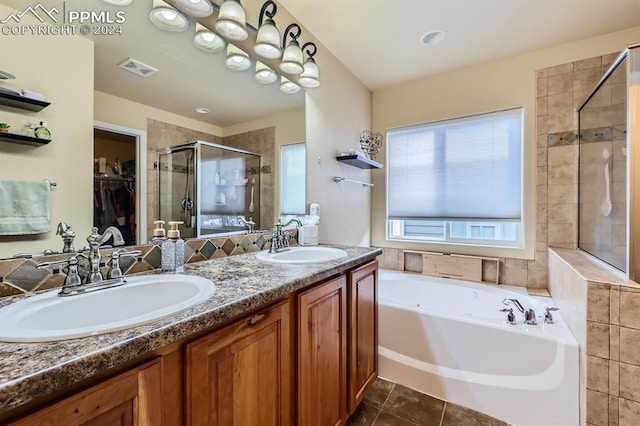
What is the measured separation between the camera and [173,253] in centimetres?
112

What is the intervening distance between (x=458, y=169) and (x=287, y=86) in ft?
6.05

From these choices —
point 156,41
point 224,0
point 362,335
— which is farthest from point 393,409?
point 224,0

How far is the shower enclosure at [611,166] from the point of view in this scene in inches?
54.6

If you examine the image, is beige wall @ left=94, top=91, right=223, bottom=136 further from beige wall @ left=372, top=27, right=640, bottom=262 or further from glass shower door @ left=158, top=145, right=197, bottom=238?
beige wall @ left=372, top=27, right=640, bottom=262

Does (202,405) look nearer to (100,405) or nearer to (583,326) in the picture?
(100,405)

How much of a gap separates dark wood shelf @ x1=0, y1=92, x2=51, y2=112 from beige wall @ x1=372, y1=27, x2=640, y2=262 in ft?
9.08

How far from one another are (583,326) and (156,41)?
8.10 ft

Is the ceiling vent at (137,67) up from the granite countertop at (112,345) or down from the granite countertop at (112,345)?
up

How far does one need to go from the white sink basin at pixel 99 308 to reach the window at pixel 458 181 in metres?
2.48

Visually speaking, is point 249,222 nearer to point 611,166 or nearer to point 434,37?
point 434,37

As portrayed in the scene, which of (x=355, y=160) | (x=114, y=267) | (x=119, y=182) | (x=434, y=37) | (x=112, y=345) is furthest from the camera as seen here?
(x=355, y=160)

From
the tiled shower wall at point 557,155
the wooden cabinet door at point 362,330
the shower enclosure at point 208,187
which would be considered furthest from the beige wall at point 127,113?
the tiled shower wall at point 557,155

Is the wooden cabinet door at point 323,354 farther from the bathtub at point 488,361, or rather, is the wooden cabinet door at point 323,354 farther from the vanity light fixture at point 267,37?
the vanity light fixture at point 267,37

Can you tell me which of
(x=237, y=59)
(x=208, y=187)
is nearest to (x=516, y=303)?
(x=208, y=187)
